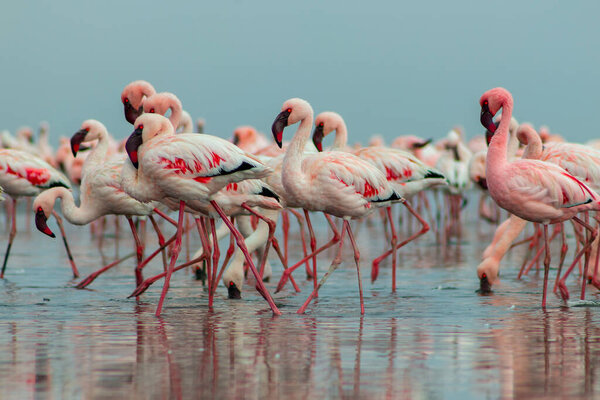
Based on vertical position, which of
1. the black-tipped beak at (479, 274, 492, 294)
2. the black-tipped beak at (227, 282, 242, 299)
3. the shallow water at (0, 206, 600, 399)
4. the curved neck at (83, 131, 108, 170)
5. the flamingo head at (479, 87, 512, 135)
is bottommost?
the shallow water at (0, 206, 600, 399)

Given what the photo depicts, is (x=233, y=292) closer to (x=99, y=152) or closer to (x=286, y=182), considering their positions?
(x=286, y=182)

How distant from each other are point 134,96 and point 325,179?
2698mm

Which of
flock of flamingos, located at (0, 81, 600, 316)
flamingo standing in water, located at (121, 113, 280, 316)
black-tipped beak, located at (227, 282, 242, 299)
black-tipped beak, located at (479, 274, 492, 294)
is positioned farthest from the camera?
black-tipped beak, located at (479, 274, 492, 294)

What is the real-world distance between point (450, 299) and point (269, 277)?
236 centimetres

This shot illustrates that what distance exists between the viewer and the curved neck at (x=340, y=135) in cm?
945

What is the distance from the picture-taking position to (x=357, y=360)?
5.27 metres

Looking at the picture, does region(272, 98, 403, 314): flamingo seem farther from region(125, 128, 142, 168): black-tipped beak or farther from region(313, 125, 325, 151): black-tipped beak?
region(313, 125, 325, 151): black-tipped beak

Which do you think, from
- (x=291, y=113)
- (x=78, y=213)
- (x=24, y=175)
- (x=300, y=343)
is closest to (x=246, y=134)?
(x=24, y=175)

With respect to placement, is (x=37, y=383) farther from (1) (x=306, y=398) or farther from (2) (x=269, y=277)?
(2) (x=269, y=277)

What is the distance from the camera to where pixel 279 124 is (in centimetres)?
779

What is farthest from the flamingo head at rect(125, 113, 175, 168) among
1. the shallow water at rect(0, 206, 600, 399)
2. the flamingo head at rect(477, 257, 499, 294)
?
the flamingo head at rect(477, 257, 499, 294)

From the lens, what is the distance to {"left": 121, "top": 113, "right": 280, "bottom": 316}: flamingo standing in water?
728 centimetres

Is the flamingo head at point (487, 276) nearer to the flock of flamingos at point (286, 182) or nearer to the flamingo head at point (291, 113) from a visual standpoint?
the flock of flamingos at point (286, 182)

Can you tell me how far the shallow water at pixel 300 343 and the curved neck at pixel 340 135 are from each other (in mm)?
1383
